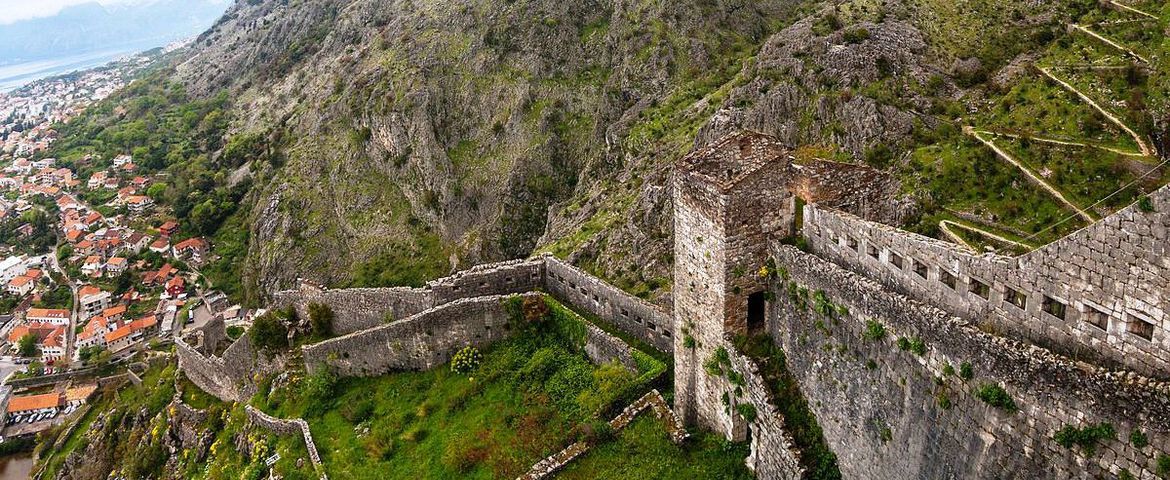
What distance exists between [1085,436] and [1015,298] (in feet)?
6.32

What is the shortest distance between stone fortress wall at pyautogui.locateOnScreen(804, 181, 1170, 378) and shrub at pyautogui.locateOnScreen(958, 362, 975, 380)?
685 mm

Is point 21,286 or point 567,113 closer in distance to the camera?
point 567,113

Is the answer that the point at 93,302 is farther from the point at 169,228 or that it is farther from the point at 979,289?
the point at 979,289

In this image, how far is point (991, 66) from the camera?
38062 mm

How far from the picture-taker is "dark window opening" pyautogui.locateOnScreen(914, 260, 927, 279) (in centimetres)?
1129

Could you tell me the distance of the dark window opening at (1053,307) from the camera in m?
9.04

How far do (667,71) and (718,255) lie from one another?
158ft

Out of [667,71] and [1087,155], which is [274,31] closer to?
[667,71]

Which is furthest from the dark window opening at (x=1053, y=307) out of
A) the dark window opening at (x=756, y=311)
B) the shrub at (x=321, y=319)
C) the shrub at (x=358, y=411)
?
the shrub at (x=321, y=319)

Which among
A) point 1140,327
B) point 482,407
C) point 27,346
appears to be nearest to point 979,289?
point 1140,327

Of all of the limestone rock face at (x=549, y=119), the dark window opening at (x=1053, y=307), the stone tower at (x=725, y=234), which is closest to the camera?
the dark window opening at (x=1053, y=307)

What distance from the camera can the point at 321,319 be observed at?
31516 millimetres

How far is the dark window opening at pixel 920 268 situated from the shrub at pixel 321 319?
25966 mm

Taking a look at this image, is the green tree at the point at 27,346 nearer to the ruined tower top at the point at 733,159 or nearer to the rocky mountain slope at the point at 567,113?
the rocky mountain slope at the point at 567,113
